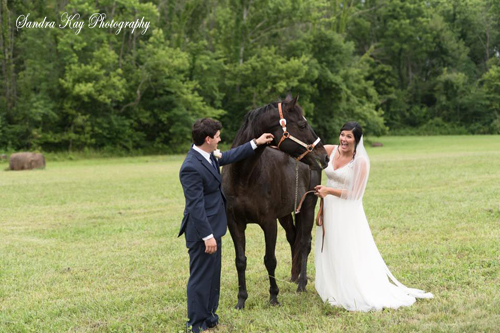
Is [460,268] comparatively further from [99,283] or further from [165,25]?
[165,25]

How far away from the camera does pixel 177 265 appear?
7.49 metres

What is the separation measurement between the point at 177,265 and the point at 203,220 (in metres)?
3.29

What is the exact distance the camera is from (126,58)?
36531mm

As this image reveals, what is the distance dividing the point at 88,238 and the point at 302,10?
36.0 metres

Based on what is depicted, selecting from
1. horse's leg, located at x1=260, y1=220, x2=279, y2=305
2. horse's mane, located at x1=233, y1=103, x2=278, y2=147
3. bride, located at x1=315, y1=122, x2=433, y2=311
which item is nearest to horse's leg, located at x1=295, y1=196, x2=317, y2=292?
bride, located at x1=315, y1=122, x2=433, y2=311

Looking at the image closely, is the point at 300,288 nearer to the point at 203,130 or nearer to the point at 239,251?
the point at 239,251

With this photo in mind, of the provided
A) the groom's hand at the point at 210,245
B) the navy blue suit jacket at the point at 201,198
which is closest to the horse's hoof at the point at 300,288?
the navy blue suit jacket at the point at 201,198

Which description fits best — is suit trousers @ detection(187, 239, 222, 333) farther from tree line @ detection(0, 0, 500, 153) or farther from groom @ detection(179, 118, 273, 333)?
tree line @ detection(0, 0, 500, 153)

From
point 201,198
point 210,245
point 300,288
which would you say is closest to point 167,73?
point 300,288

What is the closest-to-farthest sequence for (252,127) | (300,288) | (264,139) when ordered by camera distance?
(264,139) < (252,127) < (300,288)

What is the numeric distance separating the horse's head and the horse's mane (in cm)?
8

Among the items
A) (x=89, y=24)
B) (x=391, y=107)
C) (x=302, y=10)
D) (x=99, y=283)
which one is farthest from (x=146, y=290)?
(x=391, y=107)

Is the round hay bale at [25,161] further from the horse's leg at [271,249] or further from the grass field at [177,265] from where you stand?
the horse's leg at [271,249]

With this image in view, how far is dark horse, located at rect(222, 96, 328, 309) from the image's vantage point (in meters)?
5.13
